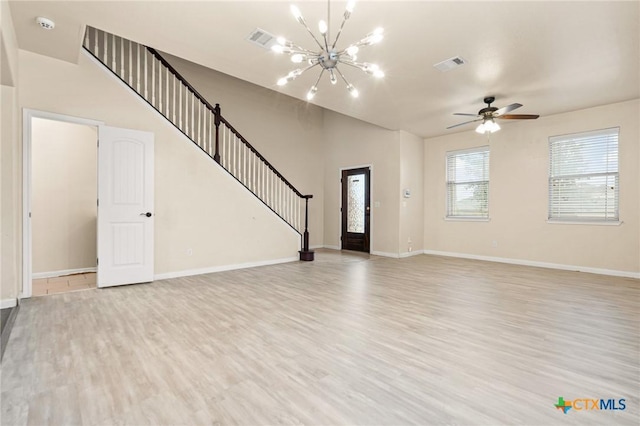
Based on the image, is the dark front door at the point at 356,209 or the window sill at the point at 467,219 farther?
the dark front door at the point at 356,209

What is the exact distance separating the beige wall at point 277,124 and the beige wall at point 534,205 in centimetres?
309

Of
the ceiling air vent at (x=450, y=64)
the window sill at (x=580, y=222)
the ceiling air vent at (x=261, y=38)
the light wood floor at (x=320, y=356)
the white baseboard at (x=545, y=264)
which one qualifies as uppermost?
the ceiling air vent at (x=261, y=38)

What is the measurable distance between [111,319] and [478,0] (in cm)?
454

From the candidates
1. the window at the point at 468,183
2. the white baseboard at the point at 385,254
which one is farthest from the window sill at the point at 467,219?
the white baseboard at the point at 385,254

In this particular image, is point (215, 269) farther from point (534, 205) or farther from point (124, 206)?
point (534, 205)

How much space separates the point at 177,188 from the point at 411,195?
17.0ft

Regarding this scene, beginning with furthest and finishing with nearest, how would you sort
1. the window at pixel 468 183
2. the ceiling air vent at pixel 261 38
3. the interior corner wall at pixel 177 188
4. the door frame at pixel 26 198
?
1. the window at pixel 468 183
2. the interior corner wall at pixel 177 188
3. the door frame at pixel 26 198
4. the ceiling air vent at pixel 261 38

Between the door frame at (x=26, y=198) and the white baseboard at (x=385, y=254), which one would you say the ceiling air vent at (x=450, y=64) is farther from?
the door frame at (x=26, y=198)

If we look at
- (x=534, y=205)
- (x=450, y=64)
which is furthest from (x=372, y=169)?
(x=450, y=64)

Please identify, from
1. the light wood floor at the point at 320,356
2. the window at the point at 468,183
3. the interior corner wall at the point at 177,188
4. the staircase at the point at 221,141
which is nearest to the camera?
the light wood floor at the point at 320,356

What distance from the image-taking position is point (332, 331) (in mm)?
2834

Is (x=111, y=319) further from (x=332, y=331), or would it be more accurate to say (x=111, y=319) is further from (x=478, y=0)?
(x=478, y=0)

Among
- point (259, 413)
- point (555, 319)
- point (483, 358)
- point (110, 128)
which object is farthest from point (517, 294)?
point (110, 128)

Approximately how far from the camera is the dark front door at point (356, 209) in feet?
25.8
